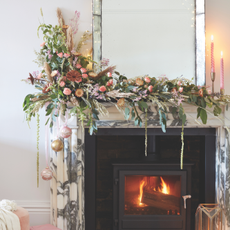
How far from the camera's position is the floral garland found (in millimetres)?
1590

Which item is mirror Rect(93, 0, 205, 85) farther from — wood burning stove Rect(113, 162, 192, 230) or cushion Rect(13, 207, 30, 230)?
cushion Rect(13, 207, 30, 230)

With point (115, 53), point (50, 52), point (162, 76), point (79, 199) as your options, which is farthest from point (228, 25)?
point (79, 199)

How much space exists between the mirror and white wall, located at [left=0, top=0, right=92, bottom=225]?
18 centimetres

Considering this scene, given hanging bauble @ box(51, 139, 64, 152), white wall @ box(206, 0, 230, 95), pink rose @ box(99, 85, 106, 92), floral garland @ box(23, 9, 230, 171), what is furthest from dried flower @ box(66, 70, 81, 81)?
white wall @ box(206, 0, 230, 95)

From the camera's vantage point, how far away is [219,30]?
6.36 feet

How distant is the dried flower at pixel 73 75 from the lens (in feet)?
5.12

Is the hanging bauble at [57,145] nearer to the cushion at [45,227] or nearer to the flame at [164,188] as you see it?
the cushion at [45,227]

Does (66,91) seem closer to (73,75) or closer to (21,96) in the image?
(73,75)

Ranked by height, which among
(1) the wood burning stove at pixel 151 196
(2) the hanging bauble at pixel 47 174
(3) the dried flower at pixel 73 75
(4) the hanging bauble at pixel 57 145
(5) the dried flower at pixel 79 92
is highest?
(3) the dried flower at pixel 73 75

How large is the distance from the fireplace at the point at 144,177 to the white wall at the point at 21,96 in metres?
0.43

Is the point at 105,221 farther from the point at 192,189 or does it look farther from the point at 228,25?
the point at 228,25

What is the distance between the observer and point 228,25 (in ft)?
6.36

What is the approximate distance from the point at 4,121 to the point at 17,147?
23 cm

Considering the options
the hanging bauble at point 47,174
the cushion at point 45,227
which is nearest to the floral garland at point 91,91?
the hanging bauble at point 47,174
